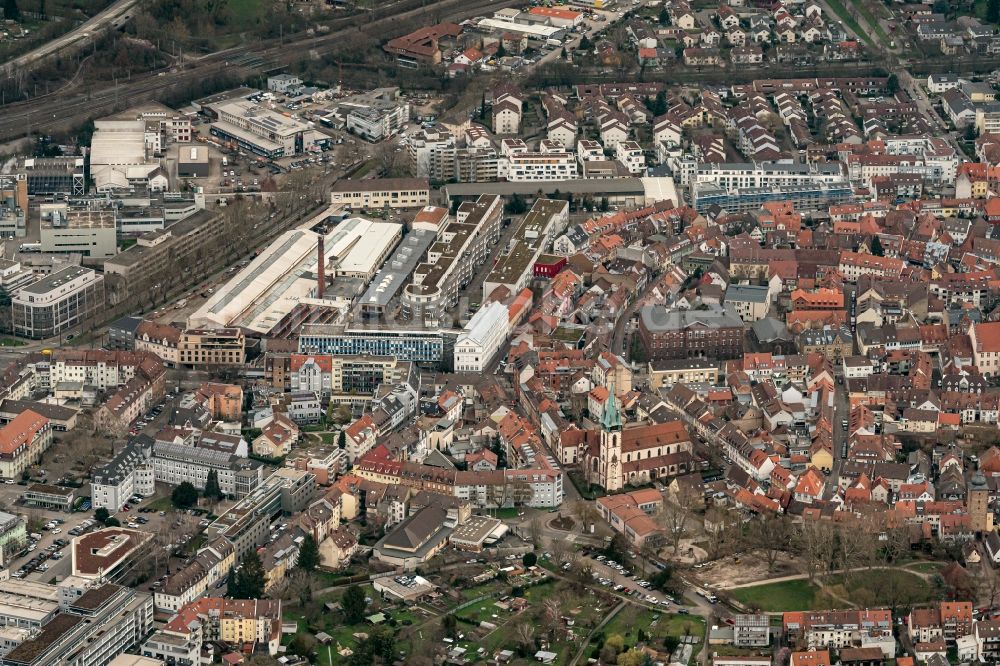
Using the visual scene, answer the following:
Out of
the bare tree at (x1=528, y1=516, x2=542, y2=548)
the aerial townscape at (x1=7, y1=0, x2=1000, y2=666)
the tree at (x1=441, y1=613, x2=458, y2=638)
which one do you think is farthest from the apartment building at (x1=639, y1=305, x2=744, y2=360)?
the tree at (x1=441, y1=613, x2=458, y2=638)

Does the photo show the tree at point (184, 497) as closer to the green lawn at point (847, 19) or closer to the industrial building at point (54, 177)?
the industrial building at point (54, 177)

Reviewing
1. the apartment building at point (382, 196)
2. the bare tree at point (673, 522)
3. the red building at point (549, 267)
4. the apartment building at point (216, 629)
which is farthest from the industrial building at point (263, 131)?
A: the apartment building at point (216, 629)

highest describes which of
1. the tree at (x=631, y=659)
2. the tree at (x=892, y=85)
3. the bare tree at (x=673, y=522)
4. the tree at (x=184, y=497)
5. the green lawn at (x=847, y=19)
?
the green lawn at (x=847, y=19)

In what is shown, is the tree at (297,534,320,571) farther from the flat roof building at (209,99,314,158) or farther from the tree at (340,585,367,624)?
the flat roof building at (209,99,314,158)

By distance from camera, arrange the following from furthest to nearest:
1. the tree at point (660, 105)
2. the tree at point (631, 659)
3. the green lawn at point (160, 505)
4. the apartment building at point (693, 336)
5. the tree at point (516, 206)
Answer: the tree at point (660, 105) < the tree at point (516, 206) < the apartment building at point (693, 336) < the green lawn at point (160, 505) < the tree at point (631, 659)

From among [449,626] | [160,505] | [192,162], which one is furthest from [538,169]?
[449,626]

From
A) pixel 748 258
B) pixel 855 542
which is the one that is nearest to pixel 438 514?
pixel 855 542

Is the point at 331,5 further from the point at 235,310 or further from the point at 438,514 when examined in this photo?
the point at 438,514
